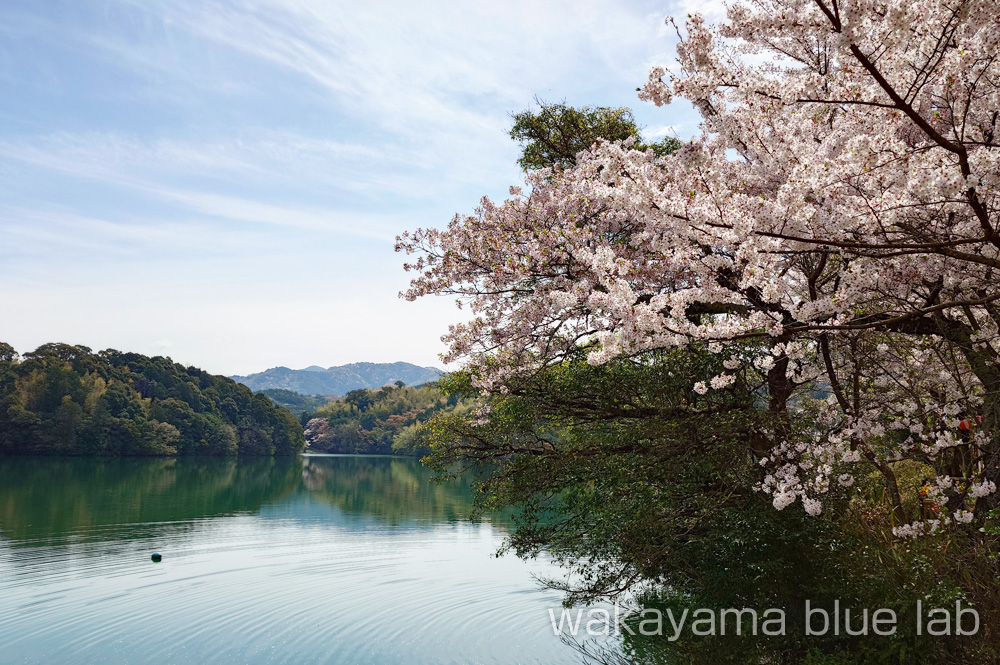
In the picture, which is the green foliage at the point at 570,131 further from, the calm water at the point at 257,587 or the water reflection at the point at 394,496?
the water reflection at the point at 394,496

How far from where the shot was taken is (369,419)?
366ft

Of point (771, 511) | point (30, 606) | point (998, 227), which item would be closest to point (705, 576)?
point (771, 511)

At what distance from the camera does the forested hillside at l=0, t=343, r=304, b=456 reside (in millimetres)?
59719

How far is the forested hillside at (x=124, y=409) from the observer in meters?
59.7

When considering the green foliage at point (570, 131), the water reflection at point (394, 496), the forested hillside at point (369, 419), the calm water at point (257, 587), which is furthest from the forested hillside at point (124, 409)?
the green foliage at point (570, 131)

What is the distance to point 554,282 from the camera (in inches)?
315

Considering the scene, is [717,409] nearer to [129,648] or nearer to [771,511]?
[771,511]

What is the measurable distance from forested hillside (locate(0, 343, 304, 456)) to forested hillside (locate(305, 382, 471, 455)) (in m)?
21.4

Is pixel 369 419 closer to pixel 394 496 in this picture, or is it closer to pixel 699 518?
pixel 394 496

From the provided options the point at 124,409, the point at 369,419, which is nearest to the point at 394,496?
the point at 124,409

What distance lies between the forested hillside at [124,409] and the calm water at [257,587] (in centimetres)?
3465

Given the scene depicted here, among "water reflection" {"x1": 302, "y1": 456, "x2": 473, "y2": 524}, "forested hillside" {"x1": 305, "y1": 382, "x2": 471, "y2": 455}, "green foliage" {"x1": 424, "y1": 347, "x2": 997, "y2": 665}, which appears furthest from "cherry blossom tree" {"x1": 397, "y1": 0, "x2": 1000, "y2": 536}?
"forested hillside" {"x1": 305, "y1": 382, "x2": 471, "y2": 455}

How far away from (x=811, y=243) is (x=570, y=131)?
677 centimetres

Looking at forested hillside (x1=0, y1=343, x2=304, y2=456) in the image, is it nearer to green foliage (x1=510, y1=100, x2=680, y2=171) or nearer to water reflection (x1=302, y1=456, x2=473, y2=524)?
water reflection (x1=302, y1=456, x2=473, y2=524)
